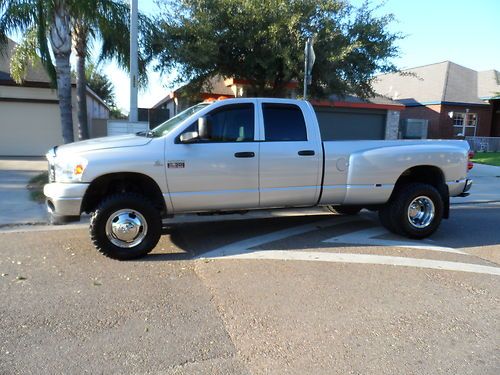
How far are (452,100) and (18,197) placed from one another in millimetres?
25559

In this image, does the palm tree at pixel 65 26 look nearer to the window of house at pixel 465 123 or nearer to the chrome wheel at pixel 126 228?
the chrome wheel at pixel 126 228

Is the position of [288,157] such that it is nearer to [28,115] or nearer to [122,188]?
[122,188]

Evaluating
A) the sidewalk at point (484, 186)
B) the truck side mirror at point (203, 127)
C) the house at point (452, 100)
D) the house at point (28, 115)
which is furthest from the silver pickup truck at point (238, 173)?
the house at point (452, 100)

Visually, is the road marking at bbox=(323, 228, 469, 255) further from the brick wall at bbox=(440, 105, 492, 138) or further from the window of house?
the window of house

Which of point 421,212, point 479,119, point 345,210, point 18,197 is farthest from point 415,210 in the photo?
point 479,119

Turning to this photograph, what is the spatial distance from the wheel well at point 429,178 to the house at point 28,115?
14570 mm

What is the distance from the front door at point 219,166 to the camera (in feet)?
17.8

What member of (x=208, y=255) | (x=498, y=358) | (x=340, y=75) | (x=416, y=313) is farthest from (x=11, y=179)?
(x=498, y=358)

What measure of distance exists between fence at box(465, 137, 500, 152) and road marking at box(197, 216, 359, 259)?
2226cm

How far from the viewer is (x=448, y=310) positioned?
13.3 feet

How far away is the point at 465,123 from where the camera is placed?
27.7 metres

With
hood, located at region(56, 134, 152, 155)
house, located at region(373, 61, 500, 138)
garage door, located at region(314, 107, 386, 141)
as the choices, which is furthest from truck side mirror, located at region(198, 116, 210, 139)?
house, located at region(373, 61, 500, 138)

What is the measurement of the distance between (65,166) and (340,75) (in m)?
8.99

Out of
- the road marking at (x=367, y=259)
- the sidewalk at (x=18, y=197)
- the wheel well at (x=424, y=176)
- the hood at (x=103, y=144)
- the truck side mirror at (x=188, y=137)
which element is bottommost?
the road marking at (x=367, y=259)
